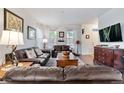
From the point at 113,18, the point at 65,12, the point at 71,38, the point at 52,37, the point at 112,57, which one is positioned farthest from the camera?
the point at 71,38

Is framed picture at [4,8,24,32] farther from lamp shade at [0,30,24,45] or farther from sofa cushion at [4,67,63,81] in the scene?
sofa cushion at [4,67,63,81]

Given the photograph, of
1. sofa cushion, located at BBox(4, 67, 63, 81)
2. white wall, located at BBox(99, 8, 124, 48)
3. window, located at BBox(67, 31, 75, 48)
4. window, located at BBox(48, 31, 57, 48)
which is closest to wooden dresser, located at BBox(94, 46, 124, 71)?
white wall, located at BBox(99, 8, 124, 48)

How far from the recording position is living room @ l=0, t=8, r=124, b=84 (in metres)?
1.45

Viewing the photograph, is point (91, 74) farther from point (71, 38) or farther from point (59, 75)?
point (71, 38)

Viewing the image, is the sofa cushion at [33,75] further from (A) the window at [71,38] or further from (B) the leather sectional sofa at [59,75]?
(A) the window at [71,38]

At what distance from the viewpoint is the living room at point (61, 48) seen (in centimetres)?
145

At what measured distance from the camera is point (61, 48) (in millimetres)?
9305

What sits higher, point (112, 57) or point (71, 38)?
point (71, 38)

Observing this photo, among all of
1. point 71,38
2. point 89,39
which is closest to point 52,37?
point 71,38

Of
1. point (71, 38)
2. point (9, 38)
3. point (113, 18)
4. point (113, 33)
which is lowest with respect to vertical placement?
point (9, 38)

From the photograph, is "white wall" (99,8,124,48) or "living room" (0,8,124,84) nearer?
"living room" (0,8,124,84)
